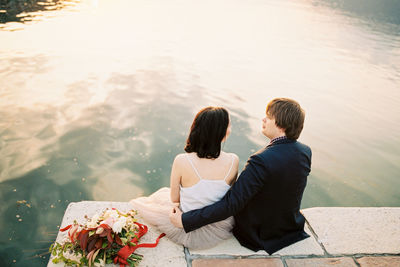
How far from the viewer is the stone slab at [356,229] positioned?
2.72 m

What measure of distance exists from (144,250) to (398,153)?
580cm

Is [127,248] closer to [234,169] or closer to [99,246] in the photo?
[99,246]

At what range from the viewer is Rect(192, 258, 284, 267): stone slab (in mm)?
2363

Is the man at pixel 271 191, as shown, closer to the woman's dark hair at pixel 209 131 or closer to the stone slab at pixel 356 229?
the woman's dark hair at pixel 209 131

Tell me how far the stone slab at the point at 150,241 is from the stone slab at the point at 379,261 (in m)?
1.60

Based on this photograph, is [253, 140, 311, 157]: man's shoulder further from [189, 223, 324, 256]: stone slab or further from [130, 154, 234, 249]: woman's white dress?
[189, 223, 324, 256]: stone slab

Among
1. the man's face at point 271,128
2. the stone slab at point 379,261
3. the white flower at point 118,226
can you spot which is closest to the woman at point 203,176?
the man's face at point 271,128

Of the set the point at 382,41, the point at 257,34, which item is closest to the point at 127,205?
the point at 257,34

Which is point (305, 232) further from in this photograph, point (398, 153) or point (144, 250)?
point (398, 153)

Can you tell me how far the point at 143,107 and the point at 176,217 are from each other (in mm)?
4170

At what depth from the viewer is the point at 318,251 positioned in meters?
2.62

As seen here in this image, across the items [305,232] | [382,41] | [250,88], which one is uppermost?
[305,232]

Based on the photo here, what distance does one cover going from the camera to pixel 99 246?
2193 mm

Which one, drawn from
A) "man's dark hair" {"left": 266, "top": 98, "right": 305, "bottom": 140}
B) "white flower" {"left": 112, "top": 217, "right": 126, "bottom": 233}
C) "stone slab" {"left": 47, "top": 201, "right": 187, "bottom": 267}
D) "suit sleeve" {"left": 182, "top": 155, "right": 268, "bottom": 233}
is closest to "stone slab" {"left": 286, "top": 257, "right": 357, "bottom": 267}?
"suit sleeve" {"left": 182, "top": 155, "right": 268, "bottom": 233}
